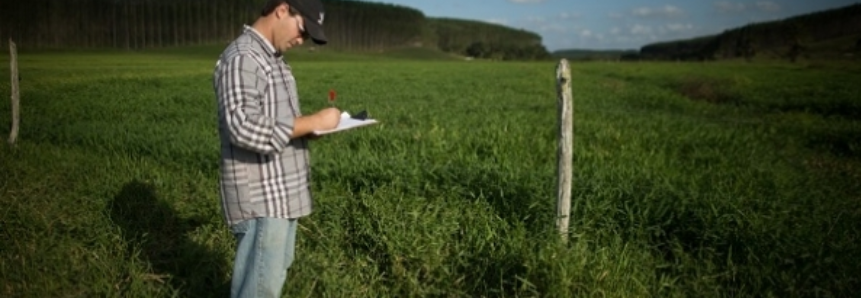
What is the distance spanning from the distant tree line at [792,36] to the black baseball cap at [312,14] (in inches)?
1824

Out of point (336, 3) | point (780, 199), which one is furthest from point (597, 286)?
point (336, 3)

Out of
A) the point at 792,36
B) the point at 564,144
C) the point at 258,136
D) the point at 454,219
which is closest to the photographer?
the point at 258,136

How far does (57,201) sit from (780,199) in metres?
6.65

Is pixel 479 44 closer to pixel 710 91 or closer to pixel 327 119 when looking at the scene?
pixel 710 91

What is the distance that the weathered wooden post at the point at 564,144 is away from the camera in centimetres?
338

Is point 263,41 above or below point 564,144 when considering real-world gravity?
above

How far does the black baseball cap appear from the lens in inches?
82.4

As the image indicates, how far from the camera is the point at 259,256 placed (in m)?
2.26

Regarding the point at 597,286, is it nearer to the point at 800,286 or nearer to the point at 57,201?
the point at 800,286

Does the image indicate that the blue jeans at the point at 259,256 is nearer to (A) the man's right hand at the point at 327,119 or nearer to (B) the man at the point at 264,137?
(B) the man at the point at 264,137

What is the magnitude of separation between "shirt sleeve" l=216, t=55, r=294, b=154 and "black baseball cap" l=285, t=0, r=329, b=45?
10.5 inches

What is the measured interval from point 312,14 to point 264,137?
1.77 ft

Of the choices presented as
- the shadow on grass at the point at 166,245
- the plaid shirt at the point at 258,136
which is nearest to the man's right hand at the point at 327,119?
the plaid shirt at the point at 258,136

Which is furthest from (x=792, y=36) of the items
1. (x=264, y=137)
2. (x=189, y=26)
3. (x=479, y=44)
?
(x=189, y=26)
